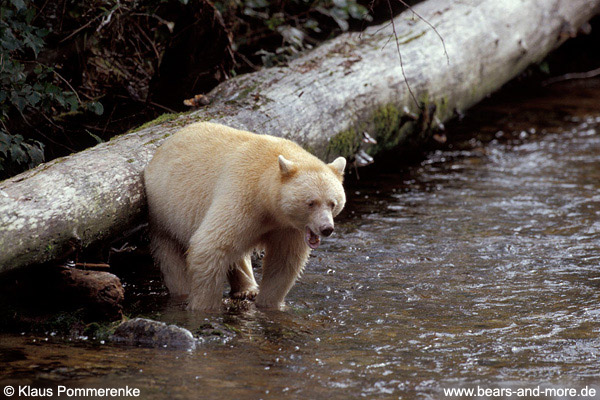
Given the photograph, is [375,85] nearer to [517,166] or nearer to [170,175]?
[517,166]

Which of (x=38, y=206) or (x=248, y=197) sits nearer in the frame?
Result: (x=38, y=206)

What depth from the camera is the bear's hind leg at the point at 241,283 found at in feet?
19.0

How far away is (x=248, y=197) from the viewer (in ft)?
16.8

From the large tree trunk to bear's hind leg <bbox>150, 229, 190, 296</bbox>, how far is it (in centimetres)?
30

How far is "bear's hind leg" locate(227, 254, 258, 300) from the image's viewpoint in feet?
19.0

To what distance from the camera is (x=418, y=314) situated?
5188mm

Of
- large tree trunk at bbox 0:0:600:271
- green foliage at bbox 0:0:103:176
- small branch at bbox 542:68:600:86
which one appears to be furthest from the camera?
small branch at bbox 542:68:600:86

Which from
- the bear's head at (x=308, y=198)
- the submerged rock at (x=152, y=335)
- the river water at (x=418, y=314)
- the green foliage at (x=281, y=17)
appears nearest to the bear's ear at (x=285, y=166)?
the bear's head at (x=308, y=198)

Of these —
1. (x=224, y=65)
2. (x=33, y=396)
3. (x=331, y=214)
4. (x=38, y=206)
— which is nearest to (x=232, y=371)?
(x=33, y=396)

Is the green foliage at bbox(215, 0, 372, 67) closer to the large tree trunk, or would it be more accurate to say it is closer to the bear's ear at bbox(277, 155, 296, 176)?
the large tree trunk

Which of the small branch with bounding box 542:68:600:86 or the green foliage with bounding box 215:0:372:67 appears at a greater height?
the green foliage with bounding box 215:0:372:67

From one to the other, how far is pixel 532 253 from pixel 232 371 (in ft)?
12.0

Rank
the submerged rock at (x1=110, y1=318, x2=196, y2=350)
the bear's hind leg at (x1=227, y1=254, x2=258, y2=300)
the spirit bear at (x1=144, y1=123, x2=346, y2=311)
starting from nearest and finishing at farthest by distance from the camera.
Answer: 1. the submerged rock at (x1=110, y1=318, x2=196, y2=350)
2. the spirit bear at (x1=144, y1=123, x2=346, y2=311)
3. the bear's hind leg at (x1=227, y1=254, x2=258, y2=300)

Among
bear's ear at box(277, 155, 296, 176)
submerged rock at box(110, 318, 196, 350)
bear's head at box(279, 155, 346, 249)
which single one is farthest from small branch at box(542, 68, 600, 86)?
submerged rock at box(110, 318, 196, 350)
